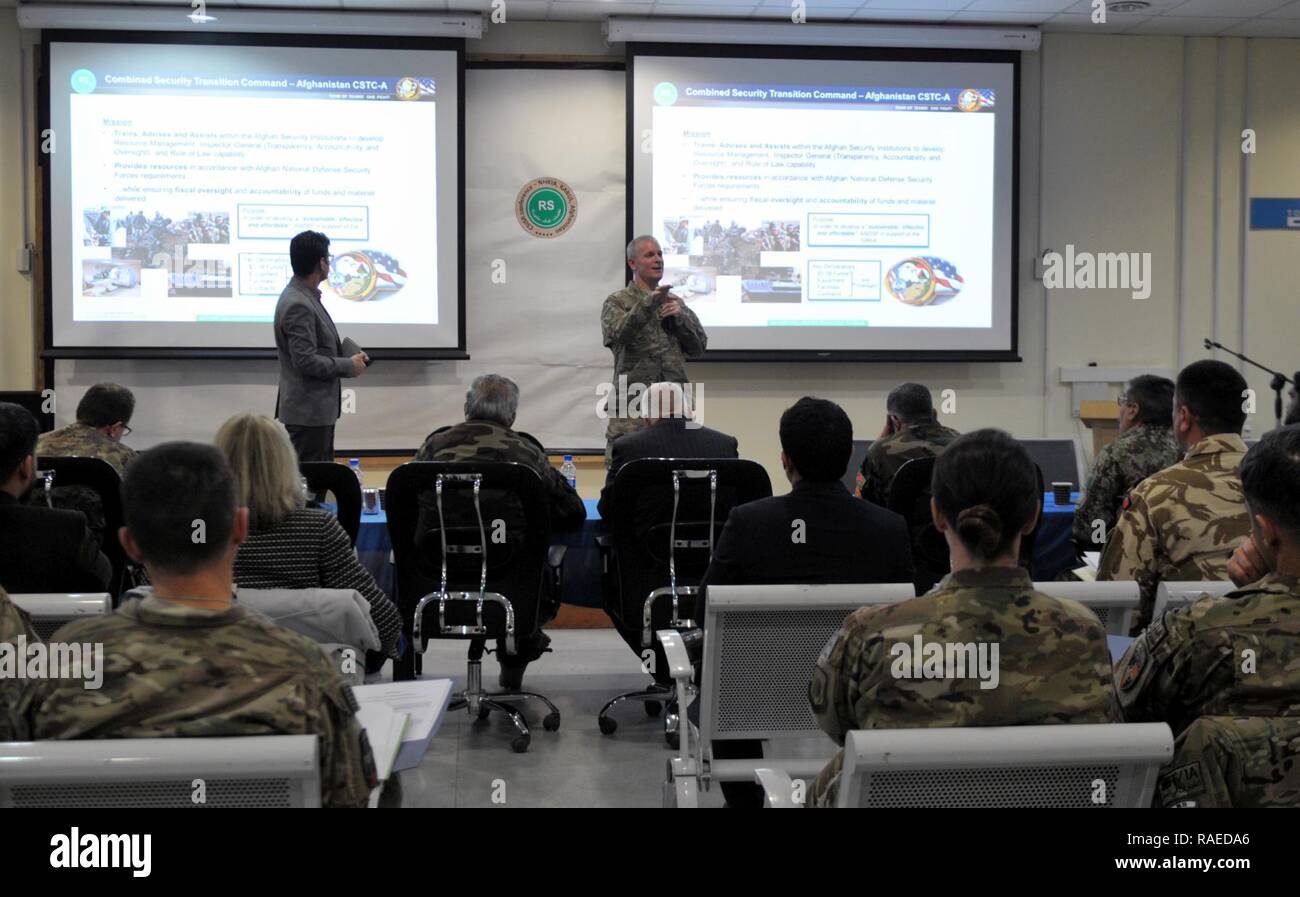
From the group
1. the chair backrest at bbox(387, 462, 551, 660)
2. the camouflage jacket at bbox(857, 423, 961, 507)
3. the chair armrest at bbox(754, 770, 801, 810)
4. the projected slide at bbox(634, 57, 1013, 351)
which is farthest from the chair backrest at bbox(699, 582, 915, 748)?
the projected slide at bbox(634, 57, 1013, 351)

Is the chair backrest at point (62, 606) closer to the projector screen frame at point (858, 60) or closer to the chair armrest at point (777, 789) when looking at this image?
the chair armrest at point (777, 789)

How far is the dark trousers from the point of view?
5.38 meters

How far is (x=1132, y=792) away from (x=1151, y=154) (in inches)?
268

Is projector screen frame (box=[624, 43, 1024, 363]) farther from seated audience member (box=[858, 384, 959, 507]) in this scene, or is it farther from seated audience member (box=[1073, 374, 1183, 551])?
seated audience member (box=[1073, 374, 1183, 551])

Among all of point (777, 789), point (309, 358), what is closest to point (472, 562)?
point (309, 358)

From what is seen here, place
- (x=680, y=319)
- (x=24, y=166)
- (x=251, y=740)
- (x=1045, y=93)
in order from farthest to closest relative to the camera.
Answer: (x=1045, y=93)
(x=24, y=166)
(x=680, y=319)
(x=251, y=740)

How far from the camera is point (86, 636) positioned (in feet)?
4.75

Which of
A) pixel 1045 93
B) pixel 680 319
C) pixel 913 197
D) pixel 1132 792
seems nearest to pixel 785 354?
pixel 913 197

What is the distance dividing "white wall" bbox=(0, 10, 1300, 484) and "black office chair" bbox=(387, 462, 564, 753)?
3573mm

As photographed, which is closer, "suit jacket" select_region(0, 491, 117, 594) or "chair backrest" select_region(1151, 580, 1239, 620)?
"chair backrest" select_region(1151, 580, 1239, 620)

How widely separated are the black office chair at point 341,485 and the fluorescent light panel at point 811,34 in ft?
12.4

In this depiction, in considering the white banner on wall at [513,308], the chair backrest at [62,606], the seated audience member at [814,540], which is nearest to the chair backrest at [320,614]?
the chair backrest at [62,606]

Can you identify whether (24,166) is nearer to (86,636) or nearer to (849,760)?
(86,636)
